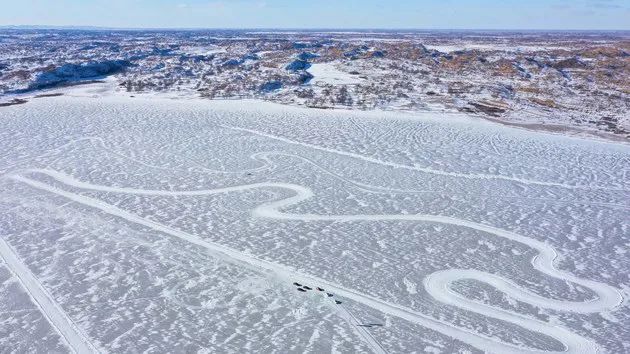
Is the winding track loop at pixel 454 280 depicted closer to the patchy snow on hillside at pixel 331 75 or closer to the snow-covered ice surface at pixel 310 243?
the snow-covered ice surface at pixel 310 243

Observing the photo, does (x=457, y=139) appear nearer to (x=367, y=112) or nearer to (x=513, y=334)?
(x=367, y=112)

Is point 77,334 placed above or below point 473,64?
below

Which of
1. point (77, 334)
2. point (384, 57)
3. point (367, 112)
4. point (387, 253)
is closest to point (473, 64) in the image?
point (384, 57)

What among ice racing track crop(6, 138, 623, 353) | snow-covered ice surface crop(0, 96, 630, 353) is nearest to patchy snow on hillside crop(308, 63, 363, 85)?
snow-covered ice surface crop(0, 96, 630, 353)

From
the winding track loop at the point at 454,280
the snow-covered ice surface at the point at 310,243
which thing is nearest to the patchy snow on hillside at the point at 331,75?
the snow-covered ice surface at the point at 310,243

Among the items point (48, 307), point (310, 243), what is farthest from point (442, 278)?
point (48, 307)

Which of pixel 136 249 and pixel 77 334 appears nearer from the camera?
pixel 77 334
